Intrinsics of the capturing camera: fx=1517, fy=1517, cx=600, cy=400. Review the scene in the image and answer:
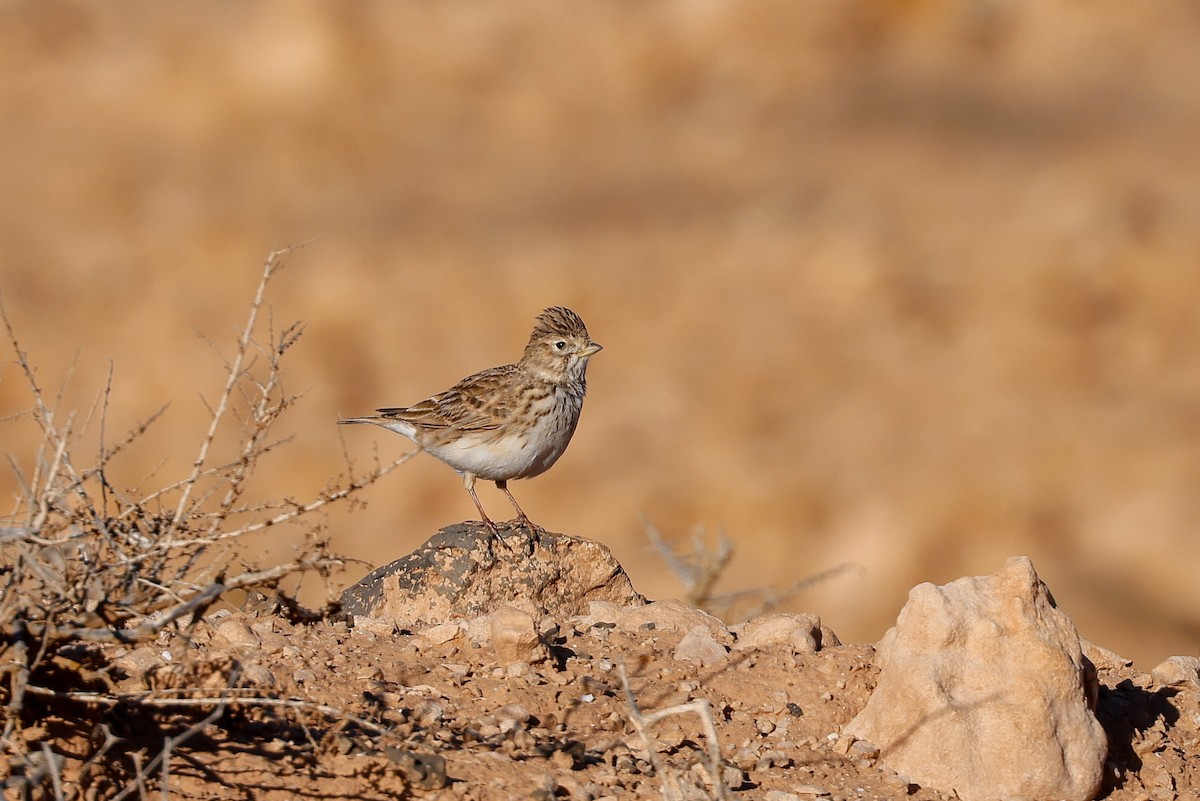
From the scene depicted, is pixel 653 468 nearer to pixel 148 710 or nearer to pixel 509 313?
pixel 509 313

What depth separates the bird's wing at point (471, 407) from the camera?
21.3 ft

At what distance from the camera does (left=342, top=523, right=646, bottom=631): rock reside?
5090 millimetres

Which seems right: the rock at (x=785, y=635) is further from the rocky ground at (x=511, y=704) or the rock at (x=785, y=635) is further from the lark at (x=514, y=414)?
the lark at (x=514, y=414)

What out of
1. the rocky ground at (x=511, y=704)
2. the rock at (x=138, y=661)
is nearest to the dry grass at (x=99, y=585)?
the rocky ground at (x=511, y=704)

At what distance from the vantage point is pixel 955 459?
1302 cm

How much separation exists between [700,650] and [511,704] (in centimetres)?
73

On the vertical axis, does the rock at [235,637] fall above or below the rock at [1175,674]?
above

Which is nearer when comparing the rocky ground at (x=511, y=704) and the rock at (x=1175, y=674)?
the rocky ground at (x=511, y=704)

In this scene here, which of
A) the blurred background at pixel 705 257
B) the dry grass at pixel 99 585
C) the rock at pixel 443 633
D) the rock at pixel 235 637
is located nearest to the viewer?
the dry grass at pixel 99 585

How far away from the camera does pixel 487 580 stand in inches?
203

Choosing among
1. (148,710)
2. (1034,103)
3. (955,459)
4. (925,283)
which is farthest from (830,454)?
(148,710)

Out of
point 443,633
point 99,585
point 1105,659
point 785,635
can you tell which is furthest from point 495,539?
point 1105,659

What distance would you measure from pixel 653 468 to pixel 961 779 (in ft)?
28.5

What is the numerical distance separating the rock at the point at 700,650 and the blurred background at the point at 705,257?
6.76 m
